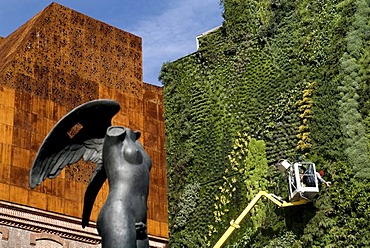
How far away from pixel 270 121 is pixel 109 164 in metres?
13.8

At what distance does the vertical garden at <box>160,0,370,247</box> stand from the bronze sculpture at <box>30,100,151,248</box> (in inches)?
438

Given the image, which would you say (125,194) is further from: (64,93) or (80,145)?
(64,93)

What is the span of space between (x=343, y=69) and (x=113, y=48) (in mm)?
7511

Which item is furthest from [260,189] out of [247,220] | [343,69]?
[343,69]

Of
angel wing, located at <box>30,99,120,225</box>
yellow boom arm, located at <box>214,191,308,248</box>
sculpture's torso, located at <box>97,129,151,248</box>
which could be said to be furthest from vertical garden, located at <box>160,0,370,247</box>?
sculpture's torso, located at <box>97,129,151,248</box>

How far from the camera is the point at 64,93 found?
21.1 m

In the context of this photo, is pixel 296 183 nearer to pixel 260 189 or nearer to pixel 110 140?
pixel 260 189

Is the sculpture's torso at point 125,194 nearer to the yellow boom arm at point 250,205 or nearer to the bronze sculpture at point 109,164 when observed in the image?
the bronze sculpture at point 109,164

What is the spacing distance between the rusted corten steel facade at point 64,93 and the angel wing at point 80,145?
11.1m

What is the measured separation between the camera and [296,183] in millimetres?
18500

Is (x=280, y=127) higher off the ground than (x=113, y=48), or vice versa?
(x=113, y=48)

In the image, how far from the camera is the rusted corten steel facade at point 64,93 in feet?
63.6

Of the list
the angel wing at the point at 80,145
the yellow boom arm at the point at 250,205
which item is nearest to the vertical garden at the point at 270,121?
the yellow boom arm at the point at 250,205

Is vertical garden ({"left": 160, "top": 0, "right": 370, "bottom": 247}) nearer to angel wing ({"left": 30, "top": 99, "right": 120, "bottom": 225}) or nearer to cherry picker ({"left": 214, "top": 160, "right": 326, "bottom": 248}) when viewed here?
cherry picker ({"left": 214, "top": 160, "right": 326, "bottom": 248})
